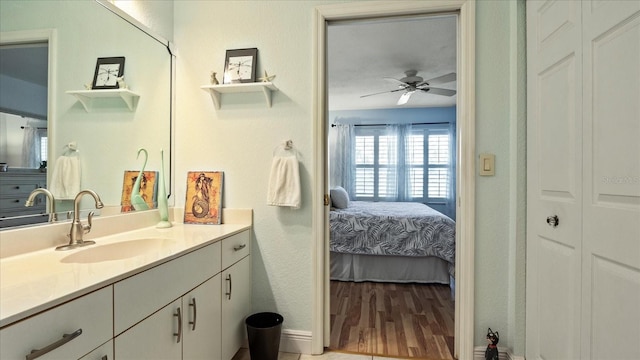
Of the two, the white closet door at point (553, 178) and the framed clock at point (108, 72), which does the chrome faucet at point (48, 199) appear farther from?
the white closet door at point (553, 178)

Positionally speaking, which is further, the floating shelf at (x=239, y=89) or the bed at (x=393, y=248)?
the bed at (x=393, y=248)

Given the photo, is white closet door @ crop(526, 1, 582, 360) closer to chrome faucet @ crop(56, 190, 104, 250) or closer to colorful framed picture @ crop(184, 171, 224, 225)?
colorful framed picture @ crop(184, 171, 224, 225)

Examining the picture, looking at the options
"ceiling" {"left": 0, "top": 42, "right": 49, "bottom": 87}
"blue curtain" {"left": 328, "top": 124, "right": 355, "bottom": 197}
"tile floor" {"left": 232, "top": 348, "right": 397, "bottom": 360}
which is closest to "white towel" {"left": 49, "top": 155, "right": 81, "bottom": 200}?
"ceiling" {"left": 0, "top": 42, "right": 49, "bottom": 87}

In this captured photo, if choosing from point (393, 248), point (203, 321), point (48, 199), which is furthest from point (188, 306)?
point (393, 248)

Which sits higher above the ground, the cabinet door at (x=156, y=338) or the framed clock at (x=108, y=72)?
the framed clock at (x=108, y=72)

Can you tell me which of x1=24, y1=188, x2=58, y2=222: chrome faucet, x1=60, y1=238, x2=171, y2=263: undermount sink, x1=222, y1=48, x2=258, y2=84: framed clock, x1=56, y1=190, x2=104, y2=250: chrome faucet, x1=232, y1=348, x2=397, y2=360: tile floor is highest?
x1=222, y1=48, x2=258, y2=84: framed clock

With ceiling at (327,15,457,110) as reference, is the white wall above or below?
below

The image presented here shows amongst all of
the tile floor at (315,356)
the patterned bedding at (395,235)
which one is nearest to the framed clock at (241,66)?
the tile floor at (315,356)

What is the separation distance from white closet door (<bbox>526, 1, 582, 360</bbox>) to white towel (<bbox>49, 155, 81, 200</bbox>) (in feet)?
7.25

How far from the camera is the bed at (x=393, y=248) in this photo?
10.7 feet

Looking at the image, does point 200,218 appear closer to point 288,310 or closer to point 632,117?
point 288,310

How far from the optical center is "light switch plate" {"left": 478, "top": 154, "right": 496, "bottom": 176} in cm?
179

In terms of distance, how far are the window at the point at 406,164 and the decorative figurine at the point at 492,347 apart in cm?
419

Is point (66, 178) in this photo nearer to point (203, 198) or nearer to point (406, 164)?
point (203, 198)
